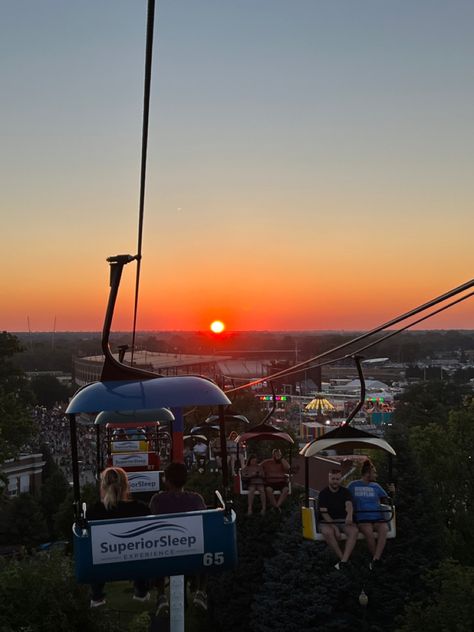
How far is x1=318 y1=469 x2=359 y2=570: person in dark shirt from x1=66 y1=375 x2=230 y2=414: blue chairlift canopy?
4.01 m

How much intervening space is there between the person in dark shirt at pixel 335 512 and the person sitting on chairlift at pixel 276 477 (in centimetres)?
511

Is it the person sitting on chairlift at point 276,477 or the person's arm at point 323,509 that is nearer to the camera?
the person's arm at point 323,509

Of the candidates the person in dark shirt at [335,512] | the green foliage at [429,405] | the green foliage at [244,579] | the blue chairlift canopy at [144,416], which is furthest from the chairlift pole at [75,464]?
the green foliage at [429,405]

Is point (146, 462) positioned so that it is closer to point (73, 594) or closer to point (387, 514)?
point (73, 594)

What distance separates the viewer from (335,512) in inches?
486

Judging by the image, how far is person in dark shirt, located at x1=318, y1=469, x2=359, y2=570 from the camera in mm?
12180

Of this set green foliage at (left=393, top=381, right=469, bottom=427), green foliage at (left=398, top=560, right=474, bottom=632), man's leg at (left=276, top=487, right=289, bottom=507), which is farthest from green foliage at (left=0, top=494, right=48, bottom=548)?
man's leg at (left=276, top=487, right=289, bottom=507)

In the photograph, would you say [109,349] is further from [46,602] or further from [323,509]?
[46,602]

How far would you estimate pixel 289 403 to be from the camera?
157 m

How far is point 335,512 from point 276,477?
561 cm

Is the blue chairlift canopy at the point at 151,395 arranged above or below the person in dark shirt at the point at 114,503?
above

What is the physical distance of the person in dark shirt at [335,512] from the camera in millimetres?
12180

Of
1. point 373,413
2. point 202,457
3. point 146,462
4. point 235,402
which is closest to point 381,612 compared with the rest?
point 202,457

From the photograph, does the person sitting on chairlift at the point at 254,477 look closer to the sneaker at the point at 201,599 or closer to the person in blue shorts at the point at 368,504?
the sneaker at the point at 201,599
